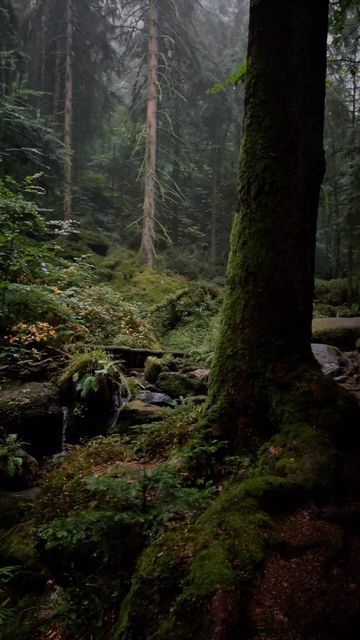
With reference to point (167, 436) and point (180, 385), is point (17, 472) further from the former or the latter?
point (180, 385)

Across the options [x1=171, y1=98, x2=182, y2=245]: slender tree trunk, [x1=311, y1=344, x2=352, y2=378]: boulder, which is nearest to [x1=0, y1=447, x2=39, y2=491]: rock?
[x1=311, y1=344, x2=352, y2=378]: boulder

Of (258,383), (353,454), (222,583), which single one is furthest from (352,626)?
(258,383)

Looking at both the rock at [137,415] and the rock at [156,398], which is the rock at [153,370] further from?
the rock at [137,415]

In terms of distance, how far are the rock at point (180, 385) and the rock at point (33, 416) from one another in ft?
5.93

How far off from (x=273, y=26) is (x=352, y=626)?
4.19m

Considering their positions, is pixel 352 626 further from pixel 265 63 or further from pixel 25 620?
pixel 265 63

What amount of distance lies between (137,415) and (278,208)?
3.52 meters

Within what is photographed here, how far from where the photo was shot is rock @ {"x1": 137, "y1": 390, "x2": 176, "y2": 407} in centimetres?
657

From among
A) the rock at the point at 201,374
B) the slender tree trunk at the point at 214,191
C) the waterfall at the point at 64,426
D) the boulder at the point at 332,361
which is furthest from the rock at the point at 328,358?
the slender tree trunk at the point at 214,191

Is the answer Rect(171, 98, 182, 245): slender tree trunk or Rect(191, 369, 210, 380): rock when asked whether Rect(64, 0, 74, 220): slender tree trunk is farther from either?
Rect(191, 369, 210, 380): rock

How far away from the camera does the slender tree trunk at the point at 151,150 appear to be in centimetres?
1619

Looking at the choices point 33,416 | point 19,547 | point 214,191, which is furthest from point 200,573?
point 214,191

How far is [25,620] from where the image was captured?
3.04 metres

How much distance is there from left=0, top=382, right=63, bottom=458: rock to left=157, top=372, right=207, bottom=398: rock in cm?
181
